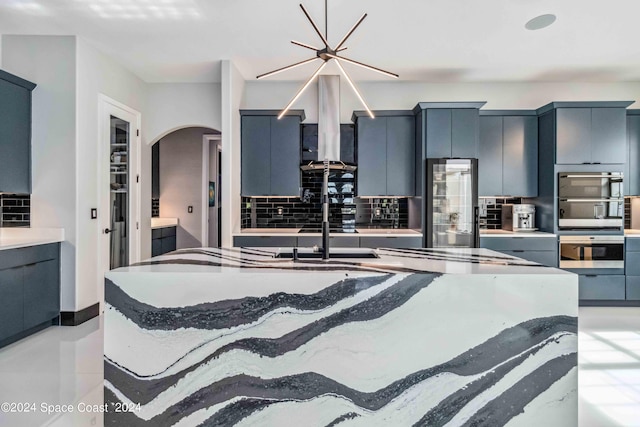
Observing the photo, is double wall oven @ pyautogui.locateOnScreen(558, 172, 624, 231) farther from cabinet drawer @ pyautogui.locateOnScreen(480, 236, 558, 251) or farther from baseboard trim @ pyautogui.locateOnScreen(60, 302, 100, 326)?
baseboard trim @ pyautogui.locateOnScreen(60, 302, 100, 326)

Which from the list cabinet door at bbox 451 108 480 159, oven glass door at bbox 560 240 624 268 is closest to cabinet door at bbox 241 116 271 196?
cabinet door at bbox 451 108 480 159

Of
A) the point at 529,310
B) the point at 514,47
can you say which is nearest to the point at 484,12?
the point at 514,47

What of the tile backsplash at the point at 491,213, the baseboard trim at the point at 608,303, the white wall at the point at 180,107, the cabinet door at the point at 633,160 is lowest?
the baseboard trim at the point at 608,303

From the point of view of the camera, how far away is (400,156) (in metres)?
5.03

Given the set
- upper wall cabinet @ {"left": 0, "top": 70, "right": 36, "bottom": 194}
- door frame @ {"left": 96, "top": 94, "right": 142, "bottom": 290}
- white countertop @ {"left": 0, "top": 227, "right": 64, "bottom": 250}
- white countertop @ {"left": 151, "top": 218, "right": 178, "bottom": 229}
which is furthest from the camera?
white countertop @ {"left": 151, "top": 218, "right": 178, "bottom": 229}

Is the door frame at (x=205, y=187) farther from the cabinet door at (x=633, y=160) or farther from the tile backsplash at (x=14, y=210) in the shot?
the cabinet door at (x=633, y=160)

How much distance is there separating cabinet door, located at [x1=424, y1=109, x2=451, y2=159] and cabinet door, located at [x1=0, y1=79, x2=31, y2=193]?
4239 mm

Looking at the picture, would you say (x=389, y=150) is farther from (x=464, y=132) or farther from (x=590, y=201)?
(x=590, y=201)

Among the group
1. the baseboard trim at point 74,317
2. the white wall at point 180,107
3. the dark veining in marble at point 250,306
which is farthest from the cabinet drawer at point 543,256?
the baseboard trim at point 74,317

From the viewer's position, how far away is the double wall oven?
4.67m

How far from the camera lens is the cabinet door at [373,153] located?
5.04 meters

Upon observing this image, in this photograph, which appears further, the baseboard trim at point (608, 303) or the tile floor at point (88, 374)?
the baseboard trim at point (608, 303)

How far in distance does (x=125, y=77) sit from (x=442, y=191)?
409 centimetres

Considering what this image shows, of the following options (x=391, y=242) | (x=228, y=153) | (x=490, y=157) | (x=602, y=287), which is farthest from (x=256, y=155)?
(x=602, y=287)
